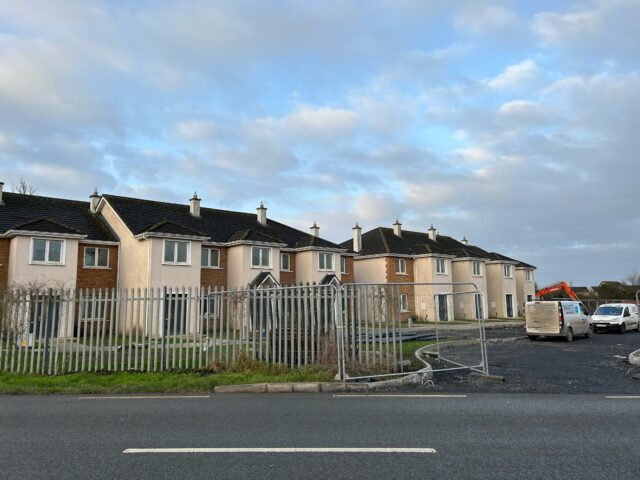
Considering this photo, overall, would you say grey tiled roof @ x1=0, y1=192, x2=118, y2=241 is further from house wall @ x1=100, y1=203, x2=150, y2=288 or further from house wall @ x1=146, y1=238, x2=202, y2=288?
house wall @ x1=146, y1=238, x2=202, y2=288

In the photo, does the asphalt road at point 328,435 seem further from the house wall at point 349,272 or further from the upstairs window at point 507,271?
the upstairs window at point 507,271

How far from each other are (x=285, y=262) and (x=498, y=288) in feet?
84.4

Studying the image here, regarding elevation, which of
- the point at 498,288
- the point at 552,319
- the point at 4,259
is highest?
the point at 4,259

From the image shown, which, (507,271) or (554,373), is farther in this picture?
(507,271)

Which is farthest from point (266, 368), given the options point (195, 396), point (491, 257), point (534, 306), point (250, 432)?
point (491, 257)

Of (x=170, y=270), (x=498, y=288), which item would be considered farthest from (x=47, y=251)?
(x=498, y=288)

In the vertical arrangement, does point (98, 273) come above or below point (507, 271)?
below

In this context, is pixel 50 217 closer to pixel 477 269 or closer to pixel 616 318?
pixel 616 318

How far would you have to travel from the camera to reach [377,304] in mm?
11320

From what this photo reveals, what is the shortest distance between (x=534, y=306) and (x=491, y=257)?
1115 inches

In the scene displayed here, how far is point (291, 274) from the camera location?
1451 inches

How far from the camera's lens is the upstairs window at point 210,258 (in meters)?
32.1

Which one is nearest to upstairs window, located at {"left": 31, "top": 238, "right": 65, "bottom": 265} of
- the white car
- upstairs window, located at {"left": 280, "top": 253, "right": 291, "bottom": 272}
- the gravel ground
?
upstairs window, located at {"left": 280, "top": 253, "right": 291, "bottom": 272}

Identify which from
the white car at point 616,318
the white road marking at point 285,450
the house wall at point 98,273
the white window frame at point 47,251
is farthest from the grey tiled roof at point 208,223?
the white road marking at point 285,450
